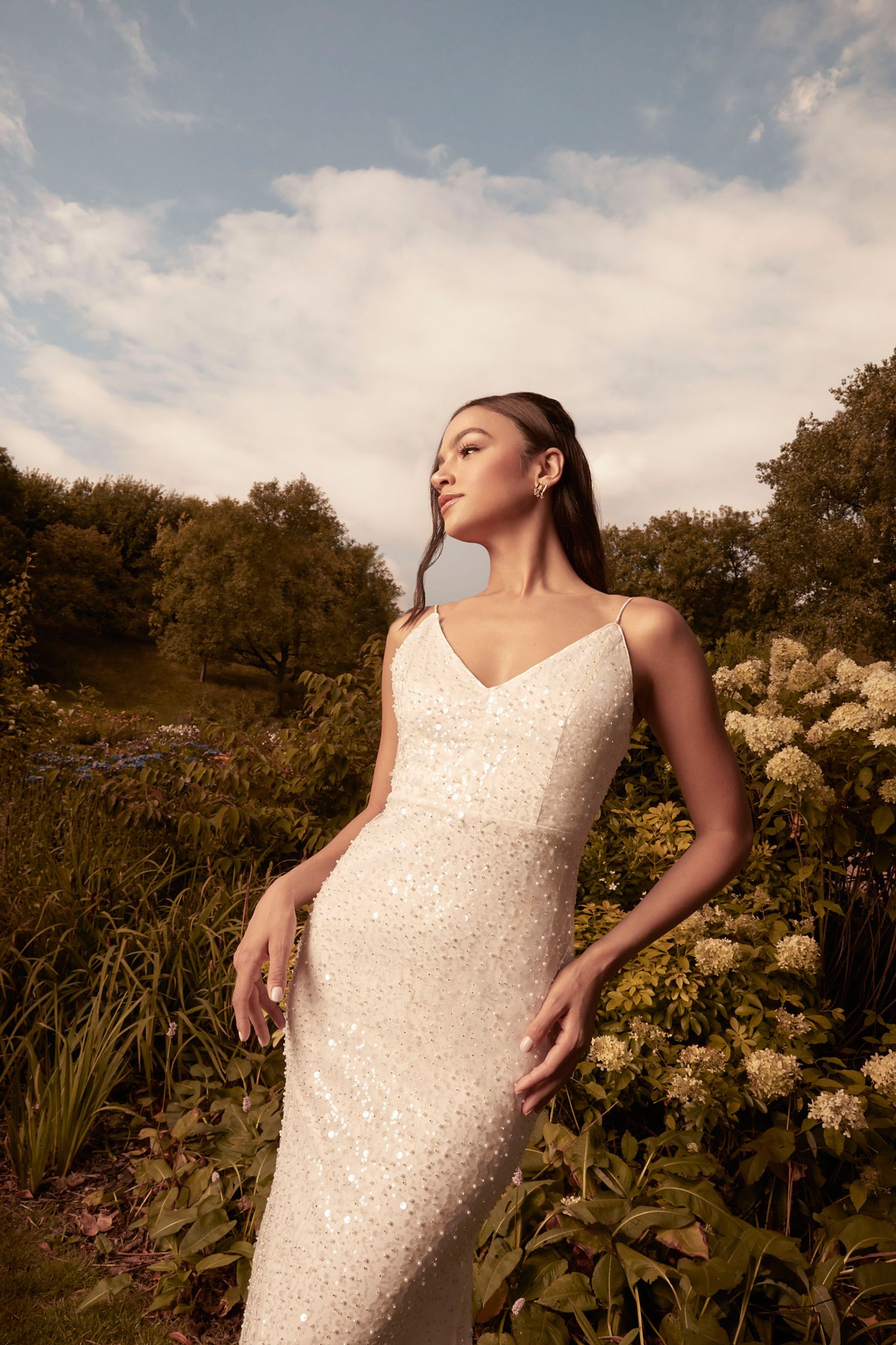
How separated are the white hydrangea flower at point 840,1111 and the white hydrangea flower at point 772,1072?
100 mm

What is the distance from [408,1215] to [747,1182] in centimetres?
196

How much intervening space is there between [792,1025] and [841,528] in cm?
2452

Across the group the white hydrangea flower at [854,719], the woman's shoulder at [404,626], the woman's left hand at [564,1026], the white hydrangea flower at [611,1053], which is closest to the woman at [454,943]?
the woman's left hand at [564,1026]

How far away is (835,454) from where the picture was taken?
82.8 ft

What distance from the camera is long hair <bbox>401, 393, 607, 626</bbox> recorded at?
1993 mm

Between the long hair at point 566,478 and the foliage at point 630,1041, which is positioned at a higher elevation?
the long hair at point 566,478

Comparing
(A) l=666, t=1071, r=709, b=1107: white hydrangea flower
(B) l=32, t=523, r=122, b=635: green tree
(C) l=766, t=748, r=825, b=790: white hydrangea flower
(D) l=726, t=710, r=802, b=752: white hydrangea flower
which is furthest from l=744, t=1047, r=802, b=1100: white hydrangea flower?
(B) l=32, t=523, r=122, b=635: green tree

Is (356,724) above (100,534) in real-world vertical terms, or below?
below

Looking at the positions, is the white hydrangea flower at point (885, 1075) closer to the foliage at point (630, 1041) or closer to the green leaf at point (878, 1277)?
the foliage at point (630, 1041)

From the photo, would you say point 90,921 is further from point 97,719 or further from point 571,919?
point 97,719

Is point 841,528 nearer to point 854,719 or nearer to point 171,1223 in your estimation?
point 854,719

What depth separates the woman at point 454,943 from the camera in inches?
52.7

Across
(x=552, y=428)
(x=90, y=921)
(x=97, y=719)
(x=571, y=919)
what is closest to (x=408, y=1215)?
(x=571, y=919)

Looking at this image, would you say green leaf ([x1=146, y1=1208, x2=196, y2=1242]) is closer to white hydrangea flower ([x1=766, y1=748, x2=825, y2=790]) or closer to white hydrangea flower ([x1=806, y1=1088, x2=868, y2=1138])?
white hydrangea flower ([x1=806, y1=1088, x2=868, y2=1138])
